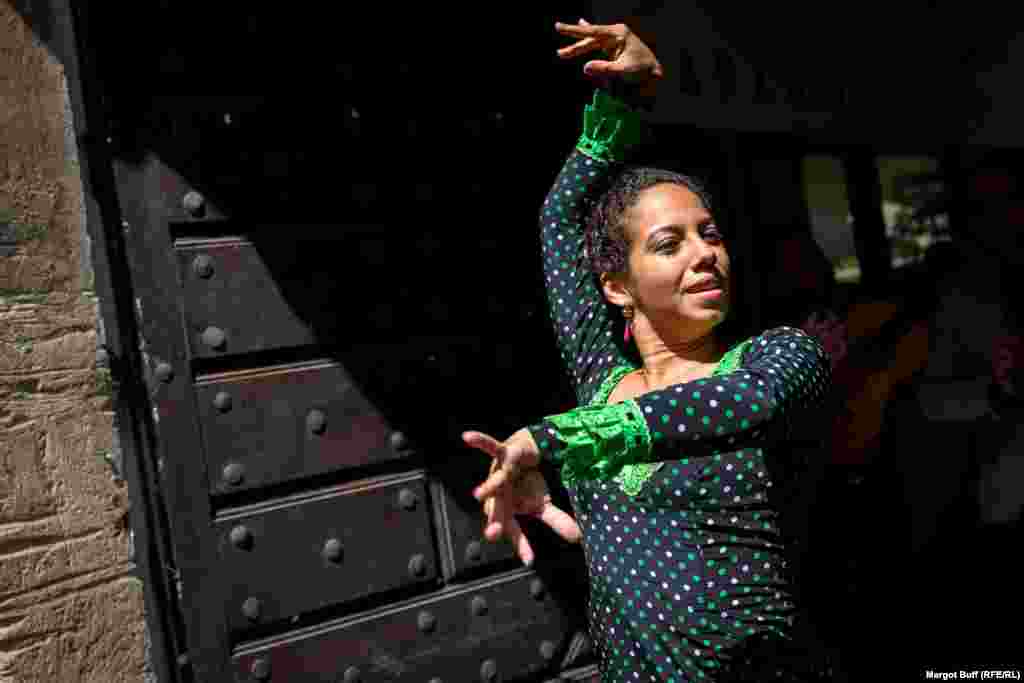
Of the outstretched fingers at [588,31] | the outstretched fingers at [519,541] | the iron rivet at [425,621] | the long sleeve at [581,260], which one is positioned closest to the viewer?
the outstretched fingers at [519,541]

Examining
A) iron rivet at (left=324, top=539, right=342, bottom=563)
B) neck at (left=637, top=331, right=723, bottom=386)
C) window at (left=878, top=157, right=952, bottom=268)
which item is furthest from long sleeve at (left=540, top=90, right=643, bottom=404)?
window at (left=878, top=157, right=952, bottom=268)

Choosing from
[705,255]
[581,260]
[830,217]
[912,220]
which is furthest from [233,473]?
[912,220]

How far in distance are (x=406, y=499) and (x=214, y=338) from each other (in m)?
0.59

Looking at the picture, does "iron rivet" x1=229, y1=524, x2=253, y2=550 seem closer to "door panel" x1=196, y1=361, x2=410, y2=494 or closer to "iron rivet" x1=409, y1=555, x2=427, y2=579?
"door panel" x1=196, y1=361, x2=410, y2=494

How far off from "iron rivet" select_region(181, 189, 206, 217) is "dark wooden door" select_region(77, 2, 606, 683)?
0.02 meters

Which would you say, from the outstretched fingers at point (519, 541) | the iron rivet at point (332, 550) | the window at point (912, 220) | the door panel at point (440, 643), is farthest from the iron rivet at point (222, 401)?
the window at point (912, 220)

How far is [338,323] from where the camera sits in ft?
7.33

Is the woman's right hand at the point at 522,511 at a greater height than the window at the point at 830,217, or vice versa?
the window at the point at 830,217

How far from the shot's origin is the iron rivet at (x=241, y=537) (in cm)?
206

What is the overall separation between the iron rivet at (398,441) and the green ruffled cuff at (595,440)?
37.1 inches

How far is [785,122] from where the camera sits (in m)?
3.23

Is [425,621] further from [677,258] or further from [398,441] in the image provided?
[677,258]

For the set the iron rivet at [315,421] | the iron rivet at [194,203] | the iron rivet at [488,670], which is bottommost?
the iron rivet at [488,670]

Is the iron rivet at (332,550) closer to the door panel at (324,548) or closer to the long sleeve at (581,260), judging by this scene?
the door panel at (324,548)
